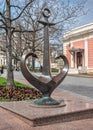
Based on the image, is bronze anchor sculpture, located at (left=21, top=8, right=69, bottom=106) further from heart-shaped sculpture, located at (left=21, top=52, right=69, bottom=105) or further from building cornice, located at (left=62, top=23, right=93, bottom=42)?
building cornice, located at (left=62, top=23, right=93, bottom=42)

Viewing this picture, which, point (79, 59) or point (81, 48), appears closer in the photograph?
point (81, 48)

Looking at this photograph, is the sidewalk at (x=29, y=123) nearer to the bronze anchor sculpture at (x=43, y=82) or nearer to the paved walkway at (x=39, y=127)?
the paved walkway at (x=39, y=127)

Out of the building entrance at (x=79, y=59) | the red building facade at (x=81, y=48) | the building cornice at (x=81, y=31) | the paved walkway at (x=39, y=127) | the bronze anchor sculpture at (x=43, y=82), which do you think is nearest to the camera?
the paved walkway at (x=39, y=127)

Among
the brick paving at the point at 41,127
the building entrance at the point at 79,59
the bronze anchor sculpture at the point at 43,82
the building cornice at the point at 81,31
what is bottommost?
the brick paving at the point at 41,127

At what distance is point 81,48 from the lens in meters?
48.0

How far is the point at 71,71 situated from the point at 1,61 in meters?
62.7

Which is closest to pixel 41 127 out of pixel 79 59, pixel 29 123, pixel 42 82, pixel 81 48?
pixel 29 123

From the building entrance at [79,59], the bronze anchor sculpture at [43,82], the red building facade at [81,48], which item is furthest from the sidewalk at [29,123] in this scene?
the building entrance at [79,59]

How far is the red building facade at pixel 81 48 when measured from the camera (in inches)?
1811

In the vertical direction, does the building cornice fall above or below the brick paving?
above

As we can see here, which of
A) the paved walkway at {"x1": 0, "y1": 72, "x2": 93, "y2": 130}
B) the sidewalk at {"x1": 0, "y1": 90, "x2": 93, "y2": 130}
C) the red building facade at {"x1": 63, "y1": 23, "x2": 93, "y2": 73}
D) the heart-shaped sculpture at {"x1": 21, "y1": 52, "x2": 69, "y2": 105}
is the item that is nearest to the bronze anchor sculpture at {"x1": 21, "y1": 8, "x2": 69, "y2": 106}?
the heart-shaped sculpture at {"x1": 21, "y1": 52, "x2": 69, "y2": 105}

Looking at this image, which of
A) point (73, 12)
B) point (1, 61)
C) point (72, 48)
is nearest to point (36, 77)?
point (73, 12)

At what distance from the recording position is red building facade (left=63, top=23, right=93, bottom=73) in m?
46.0

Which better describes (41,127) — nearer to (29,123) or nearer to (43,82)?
(29,123)
